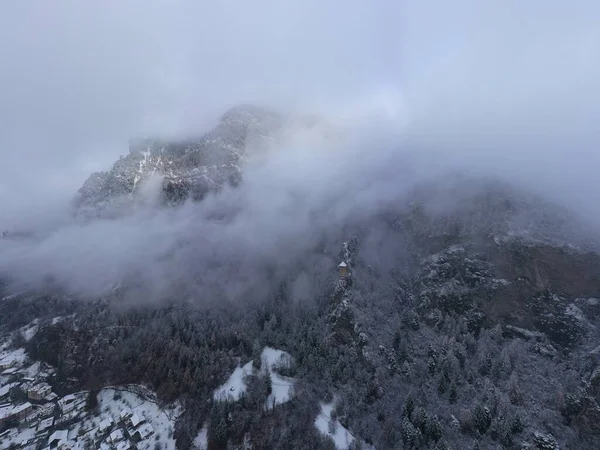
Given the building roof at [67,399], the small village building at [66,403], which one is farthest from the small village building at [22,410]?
the building roof at [67,399]

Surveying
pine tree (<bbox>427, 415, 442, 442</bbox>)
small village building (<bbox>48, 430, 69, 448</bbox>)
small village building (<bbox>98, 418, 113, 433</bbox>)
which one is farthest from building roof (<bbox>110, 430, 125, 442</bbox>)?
pine tree (<bbox>427, 415, 442, 442</bbox>)

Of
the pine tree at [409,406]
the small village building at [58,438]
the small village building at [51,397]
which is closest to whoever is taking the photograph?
the pine tree at [409,406]

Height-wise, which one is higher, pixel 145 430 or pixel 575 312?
pixel 575 312

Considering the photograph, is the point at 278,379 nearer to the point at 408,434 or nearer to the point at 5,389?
the point at 408,434

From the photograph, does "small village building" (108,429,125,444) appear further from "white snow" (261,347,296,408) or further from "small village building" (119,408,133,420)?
"white snow" (261,347,296,408)

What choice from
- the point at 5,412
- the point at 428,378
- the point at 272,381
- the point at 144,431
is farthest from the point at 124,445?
the point at 428,378

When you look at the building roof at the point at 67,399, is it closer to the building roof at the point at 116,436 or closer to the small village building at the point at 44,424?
the small village building at the point at 44,424
